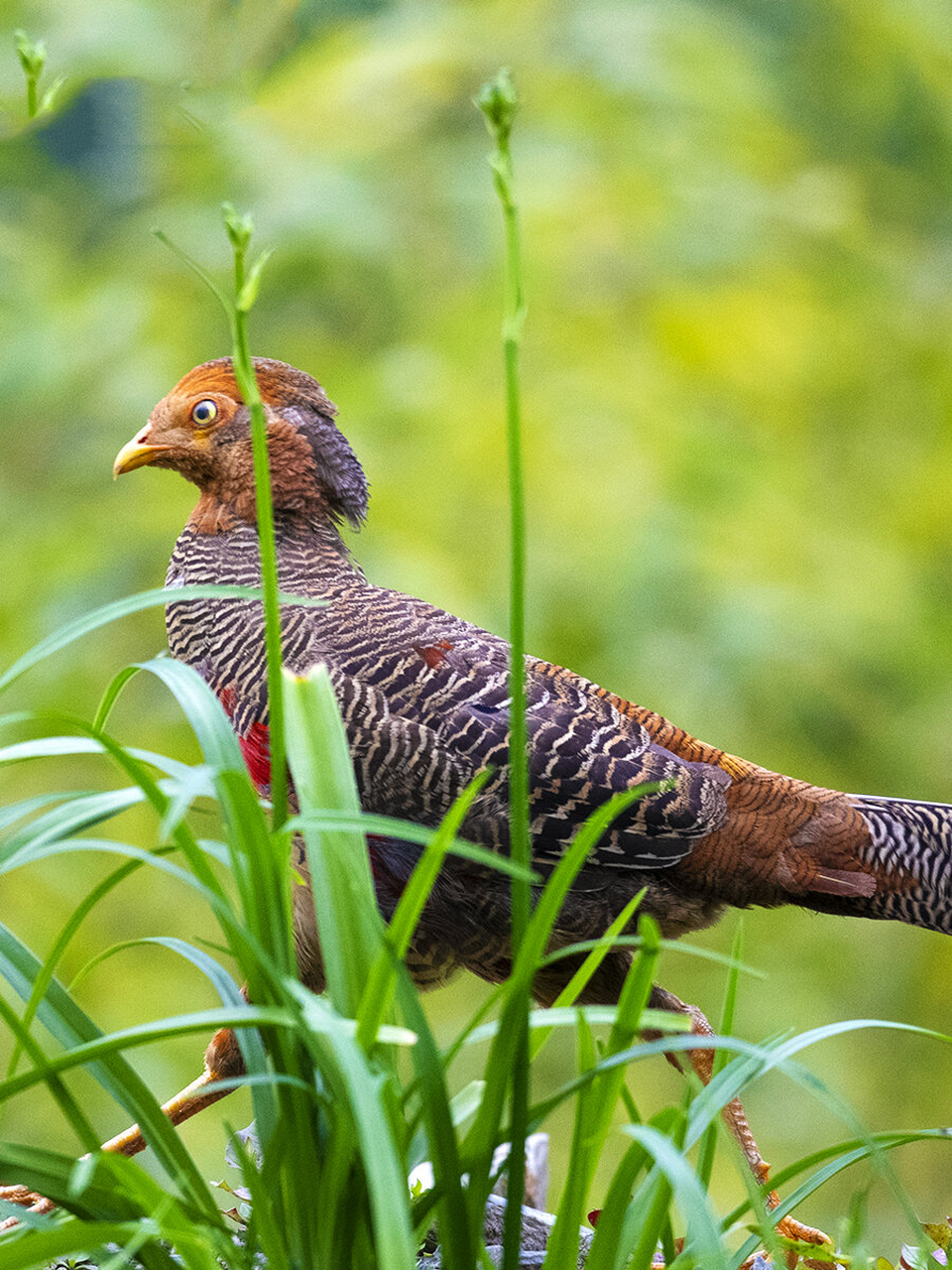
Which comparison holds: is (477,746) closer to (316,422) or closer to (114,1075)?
(316,422)

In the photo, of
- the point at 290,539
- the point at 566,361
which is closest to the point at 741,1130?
the point at 290,539

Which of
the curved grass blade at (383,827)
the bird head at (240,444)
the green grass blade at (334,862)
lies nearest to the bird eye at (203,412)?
the bird head at (240,444)

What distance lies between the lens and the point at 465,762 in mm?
1394

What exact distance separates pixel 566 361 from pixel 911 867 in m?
1.90

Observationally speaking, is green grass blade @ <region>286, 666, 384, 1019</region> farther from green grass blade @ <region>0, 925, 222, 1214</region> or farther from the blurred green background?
the blurred green background

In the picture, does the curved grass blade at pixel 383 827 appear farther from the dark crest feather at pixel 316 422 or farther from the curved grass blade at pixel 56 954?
the dark crest feather at pixel 316 422

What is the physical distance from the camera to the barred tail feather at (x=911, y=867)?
1.50m

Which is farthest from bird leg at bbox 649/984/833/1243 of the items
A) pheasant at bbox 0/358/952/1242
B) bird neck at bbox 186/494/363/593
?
bird neck at bbox 186/494/363/593

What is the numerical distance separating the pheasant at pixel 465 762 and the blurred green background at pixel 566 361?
1095mm

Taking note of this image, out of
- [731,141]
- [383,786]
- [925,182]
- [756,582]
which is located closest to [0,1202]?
[383,786]

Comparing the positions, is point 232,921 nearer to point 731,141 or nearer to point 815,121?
point 731,141

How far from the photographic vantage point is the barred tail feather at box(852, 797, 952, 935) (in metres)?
1.50

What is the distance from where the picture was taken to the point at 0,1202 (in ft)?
2.89

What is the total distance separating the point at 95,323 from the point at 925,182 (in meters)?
2.18
